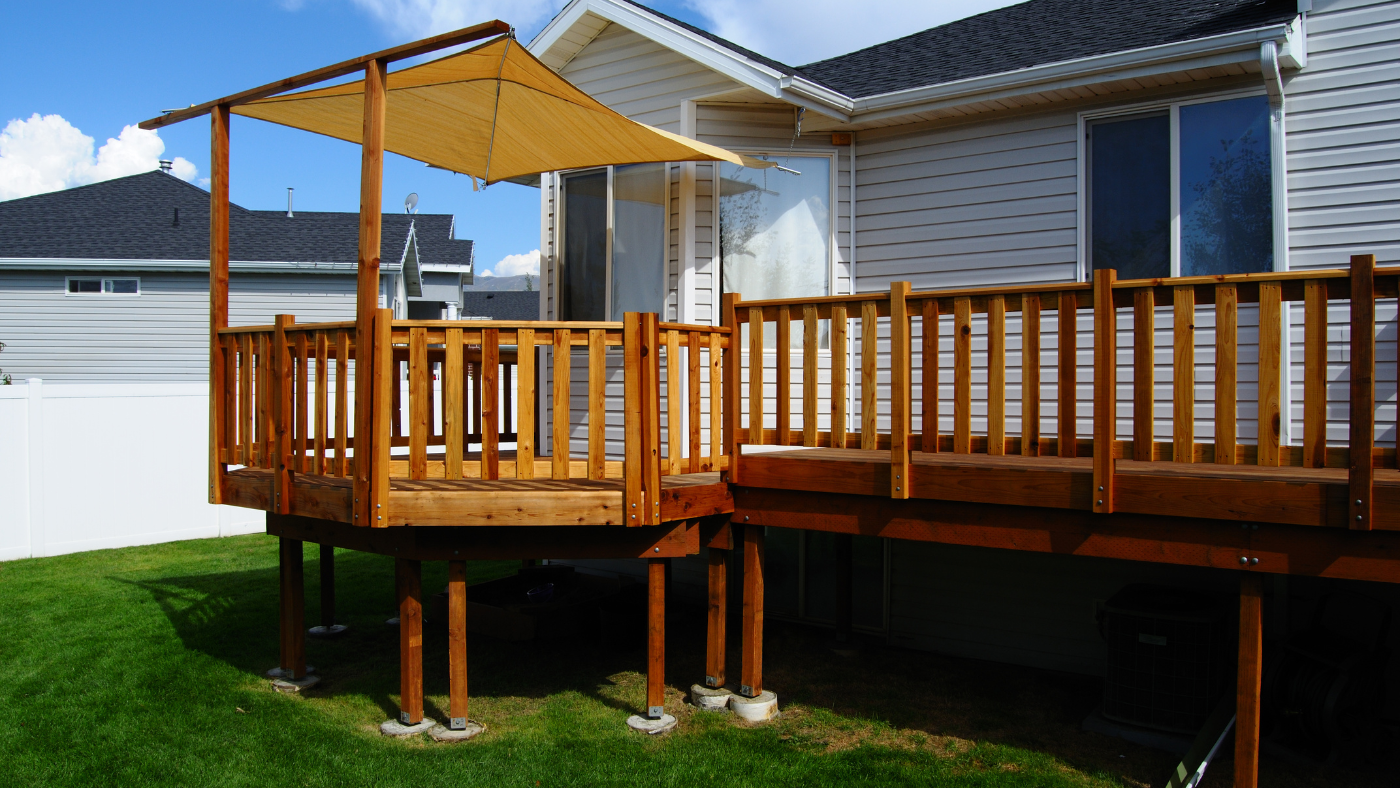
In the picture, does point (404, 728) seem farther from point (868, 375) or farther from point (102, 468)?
point (102, 468)

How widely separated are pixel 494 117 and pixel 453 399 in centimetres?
256

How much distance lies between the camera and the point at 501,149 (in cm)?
705

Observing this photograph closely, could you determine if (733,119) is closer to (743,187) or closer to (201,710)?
(743,187)

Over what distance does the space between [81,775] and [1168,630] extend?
223 inches

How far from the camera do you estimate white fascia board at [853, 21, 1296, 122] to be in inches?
206

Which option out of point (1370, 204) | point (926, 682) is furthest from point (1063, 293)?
point (926, 682)

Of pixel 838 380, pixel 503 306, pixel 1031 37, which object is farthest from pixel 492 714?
pixel 503 306

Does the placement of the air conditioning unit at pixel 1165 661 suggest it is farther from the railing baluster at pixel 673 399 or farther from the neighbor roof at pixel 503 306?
the neighbor roof at pixel 503 306

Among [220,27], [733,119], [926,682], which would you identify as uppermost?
[220,27]

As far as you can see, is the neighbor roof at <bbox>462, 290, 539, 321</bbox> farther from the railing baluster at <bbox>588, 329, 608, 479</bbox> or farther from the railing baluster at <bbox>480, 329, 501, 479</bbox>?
the railing baluster at <bbox>588, 329, 608, 479</bbox>

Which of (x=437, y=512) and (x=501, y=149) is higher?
(x=501, y=149)

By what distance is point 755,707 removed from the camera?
17.0 ft

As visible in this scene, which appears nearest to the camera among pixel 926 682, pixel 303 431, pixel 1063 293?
pixel 1063 293

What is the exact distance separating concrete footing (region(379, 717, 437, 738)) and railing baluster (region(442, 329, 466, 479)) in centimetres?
141
